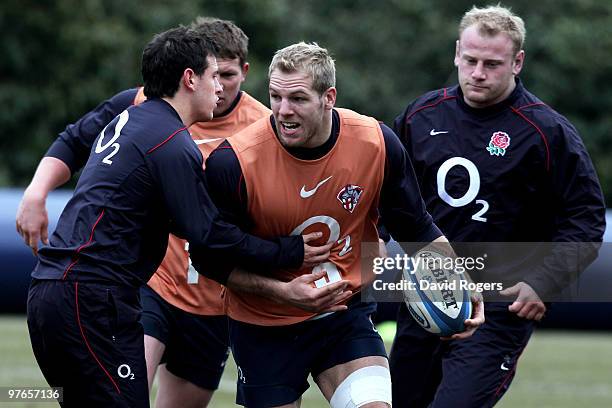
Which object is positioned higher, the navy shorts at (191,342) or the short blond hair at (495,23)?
the short blond hair at (495,23)

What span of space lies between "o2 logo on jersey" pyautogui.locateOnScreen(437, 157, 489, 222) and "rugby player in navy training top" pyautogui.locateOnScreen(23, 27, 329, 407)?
1.52 meters

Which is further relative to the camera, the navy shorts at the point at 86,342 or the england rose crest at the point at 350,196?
the england rose crest at the point at 350,196

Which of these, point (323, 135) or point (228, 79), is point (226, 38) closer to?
point (228, 79)

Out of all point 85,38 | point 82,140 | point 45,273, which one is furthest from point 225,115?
point 85,38

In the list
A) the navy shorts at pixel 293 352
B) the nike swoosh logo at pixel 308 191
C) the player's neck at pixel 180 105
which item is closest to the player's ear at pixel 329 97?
the nike swoosh logo at pixel 308 191

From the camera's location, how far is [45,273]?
484 centimetres

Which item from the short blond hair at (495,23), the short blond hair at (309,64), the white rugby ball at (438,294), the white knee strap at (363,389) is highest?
the short blond hair at (309,64)

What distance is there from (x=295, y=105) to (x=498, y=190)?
1459 mm

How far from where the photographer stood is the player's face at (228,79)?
6.28 metres

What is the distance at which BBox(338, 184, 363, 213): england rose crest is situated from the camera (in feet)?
17.3

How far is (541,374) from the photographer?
11.2m

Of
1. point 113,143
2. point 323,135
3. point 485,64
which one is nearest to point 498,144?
point 485,64

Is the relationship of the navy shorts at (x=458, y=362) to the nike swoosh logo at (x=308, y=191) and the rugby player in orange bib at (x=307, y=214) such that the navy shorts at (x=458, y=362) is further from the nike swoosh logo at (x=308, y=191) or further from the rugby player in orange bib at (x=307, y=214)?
the nike swoosh logo at (x=308, y=191)

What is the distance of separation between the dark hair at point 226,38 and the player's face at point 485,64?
1169 millimetres
